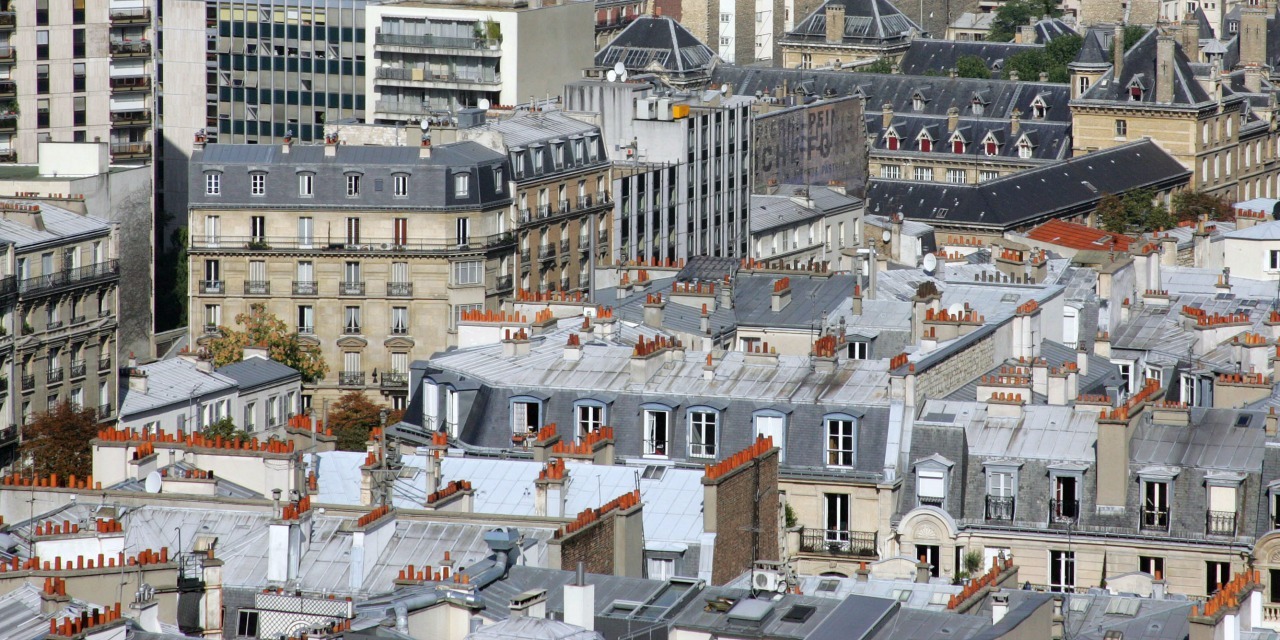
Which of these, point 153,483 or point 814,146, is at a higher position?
point 814,146

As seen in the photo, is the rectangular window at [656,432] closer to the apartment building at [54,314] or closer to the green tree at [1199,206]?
the apartment building at [54,314]

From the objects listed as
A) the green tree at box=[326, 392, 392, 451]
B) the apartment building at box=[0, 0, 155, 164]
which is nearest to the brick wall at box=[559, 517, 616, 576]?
the green tree at box=[326, 392, 392, 451]

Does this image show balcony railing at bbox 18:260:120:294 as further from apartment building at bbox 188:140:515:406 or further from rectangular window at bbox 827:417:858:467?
rectangular window at bbox 827:417:858:467

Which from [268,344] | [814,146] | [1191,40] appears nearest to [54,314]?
[268,344]

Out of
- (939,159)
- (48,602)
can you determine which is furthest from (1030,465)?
(939,159)

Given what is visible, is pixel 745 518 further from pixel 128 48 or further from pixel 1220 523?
pixel 128 48

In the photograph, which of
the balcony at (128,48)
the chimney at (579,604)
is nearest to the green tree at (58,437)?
the chimney at (579,604)
